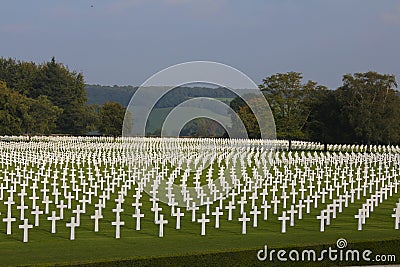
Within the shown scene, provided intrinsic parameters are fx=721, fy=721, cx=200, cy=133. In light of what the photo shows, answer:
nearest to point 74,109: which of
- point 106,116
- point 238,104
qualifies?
point 106,116

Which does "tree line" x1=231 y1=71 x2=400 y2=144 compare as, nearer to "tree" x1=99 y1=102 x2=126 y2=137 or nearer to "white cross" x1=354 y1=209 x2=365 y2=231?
"tree" x1=99 y1=102 x2=126 y2=137

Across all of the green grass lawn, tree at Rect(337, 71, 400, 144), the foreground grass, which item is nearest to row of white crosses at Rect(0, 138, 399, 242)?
the green grass lawn

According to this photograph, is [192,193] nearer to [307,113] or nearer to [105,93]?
[307,113]

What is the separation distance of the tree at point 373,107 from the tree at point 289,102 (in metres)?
5.53

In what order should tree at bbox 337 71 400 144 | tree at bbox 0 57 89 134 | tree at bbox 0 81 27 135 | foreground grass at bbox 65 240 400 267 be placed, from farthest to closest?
1. tree at bbox 0 57 89 134
2. tree at bbox 0 81 27 135
3. tree at bbox 337 71 400 144
4. foreground grass at bbox 65 240 400 267

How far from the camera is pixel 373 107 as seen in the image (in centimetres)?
6456

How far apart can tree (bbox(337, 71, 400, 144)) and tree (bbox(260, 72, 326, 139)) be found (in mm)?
5534

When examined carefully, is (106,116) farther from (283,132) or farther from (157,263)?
(157,263)

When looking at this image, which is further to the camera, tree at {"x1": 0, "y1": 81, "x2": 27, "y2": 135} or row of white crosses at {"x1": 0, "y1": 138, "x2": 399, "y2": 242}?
tree at {"x1": 0, "y1": 81, "x2": 27, "y2": 135}

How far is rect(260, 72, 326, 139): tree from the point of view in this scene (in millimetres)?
67438

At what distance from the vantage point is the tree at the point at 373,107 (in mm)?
64500

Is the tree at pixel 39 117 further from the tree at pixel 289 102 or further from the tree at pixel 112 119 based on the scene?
the tree at pixel 289 102

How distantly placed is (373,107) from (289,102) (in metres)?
8.10

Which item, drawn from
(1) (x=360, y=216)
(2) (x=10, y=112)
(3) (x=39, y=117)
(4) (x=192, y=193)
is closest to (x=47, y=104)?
(3) (x=39, y=117)
